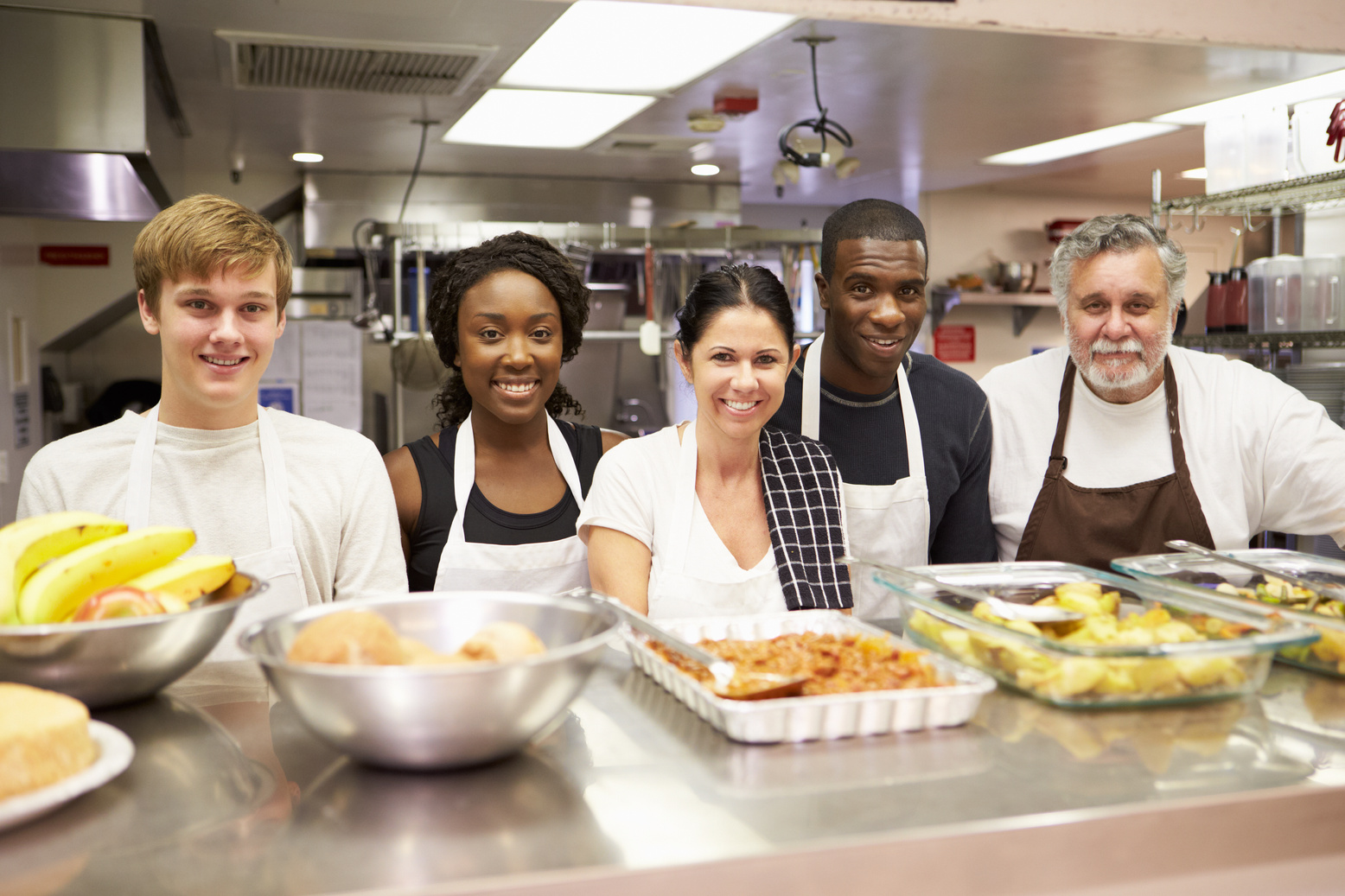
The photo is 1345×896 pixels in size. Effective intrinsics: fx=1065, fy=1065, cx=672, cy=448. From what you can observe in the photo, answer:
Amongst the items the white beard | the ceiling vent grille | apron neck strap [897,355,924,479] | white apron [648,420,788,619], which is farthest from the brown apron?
the ceiling vent grille

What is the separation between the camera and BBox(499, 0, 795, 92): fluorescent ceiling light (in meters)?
3.17

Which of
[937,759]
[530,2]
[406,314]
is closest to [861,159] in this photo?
[406,314]

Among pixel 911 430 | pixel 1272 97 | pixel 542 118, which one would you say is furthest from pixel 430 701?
pixel 1272 97

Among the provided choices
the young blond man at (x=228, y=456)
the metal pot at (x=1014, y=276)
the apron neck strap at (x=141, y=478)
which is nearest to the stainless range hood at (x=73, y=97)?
Answer: the young blond man at (x=228, y=456)

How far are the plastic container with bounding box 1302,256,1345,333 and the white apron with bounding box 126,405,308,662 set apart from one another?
300cm

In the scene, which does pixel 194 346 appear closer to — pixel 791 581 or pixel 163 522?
pixel 163 522

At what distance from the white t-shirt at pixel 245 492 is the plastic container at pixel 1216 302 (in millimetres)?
3012

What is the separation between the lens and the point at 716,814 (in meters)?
0.91

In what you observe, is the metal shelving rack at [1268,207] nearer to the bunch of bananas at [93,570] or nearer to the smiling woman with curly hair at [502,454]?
the smiling woman with curly hair at [502,454]

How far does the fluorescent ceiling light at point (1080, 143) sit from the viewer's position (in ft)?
16.9

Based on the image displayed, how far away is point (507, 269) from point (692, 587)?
0.79 metres

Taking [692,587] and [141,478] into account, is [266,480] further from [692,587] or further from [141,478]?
[692,587]

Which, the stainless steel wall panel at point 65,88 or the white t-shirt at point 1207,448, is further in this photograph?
the stainless steel wall panel at point 65,88

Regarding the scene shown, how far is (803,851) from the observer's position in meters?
0.84
